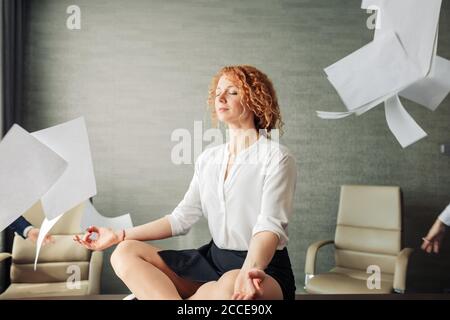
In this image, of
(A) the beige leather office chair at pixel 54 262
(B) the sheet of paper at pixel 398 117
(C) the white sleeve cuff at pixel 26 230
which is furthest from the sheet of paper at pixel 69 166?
(A) the beige leather office chair at pixel 54 262

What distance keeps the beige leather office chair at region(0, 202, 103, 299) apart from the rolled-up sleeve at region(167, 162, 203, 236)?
101 cm

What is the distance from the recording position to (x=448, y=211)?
4.64ft

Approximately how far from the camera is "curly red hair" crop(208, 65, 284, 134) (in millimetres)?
1058

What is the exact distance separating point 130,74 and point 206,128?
0.47m

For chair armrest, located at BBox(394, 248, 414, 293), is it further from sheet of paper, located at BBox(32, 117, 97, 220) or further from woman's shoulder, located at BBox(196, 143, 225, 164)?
sheet of paper, located at BBox(32, 117, 97, 220)

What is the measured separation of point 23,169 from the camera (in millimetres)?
956

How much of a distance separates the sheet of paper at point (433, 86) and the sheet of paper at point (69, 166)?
841 mm

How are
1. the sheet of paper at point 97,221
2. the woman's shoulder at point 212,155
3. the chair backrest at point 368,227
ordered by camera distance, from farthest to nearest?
the chair backrest at point 368,227
the sheet of paper at point 97,221
the woman's shoulder at point 212,155

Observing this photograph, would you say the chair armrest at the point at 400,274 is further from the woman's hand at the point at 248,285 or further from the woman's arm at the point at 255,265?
the woman's hand at the point at 248,285

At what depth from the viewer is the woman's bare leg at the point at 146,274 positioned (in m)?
0.85

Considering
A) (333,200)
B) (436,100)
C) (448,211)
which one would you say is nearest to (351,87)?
(436,100)

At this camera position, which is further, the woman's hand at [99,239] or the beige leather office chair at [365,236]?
the beige leather office chair at [365,236]

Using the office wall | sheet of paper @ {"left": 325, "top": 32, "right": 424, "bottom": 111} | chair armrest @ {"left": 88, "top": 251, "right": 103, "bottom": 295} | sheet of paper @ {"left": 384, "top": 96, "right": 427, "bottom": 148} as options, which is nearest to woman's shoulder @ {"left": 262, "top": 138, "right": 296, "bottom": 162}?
sheet of paper @ {"left": 325, "top": 32, "right": 424, "bottom": 111}

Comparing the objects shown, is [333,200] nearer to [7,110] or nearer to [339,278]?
[339,278]
